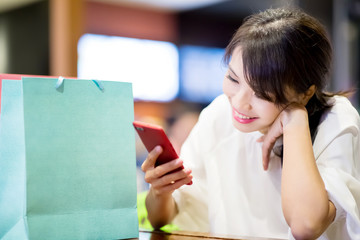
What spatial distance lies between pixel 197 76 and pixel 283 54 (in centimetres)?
582

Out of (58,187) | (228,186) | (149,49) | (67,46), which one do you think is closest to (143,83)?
(149,49)

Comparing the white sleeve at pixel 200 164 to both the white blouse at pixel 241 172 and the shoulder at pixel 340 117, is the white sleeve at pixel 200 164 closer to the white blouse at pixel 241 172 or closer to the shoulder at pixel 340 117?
the white blouse at pixel 241 172


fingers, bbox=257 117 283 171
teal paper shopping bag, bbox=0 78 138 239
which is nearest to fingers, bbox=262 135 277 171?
fingers, bbox=257 117 283 171

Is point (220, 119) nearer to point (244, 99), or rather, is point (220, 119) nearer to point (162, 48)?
point (244, 99)

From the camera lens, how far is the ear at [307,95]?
1034 mm

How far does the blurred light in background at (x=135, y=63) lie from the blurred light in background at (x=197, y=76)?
11cm

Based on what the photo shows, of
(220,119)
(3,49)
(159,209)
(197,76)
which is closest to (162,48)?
(197,76)

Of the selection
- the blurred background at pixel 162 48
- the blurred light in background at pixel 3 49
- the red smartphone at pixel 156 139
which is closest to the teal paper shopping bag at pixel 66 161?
the red smartphone at pixel 156 139

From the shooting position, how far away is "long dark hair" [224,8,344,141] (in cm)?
97

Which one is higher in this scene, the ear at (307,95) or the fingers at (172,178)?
the ear at (307,95)

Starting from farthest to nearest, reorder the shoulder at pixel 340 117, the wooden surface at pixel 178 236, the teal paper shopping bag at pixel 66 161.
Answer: the shoulder at pixel 340 117 < the wooden surface at pixel 178 236 < the teal paper shopping bag at pixel 66 161

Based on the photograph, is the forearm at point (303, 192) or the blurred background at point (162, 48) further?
the blurred background at point (162, 48)

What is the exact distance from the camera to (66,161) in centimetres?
84

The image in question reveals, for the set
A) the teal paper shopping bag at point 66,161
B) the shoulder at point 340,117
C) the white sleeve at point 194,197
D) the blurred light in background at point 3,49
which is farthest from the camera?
the blurred light in background at point 3,49
